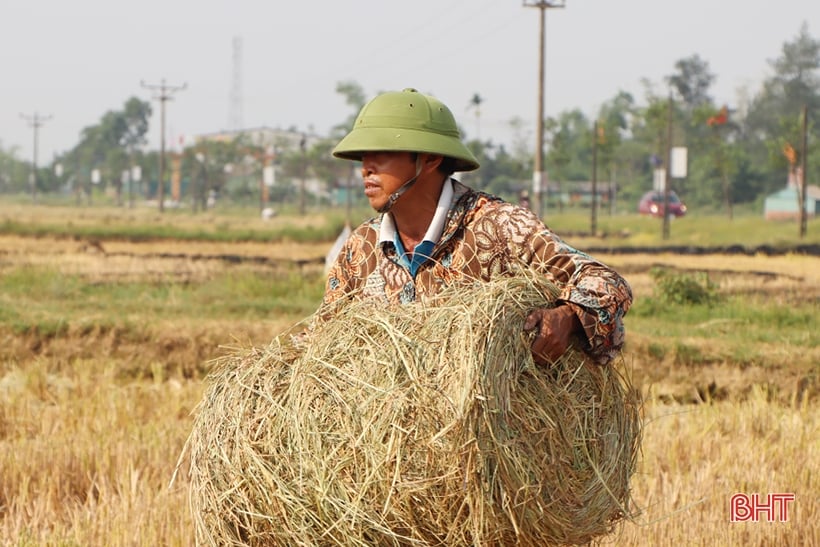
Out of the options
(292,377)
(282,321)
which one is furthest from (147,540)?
(282,321)

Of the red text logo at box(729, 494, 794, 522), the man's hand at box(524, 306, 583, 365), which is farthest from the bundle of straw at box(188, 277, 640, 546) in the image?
the red text logo at box(729, 494, 794, 522)

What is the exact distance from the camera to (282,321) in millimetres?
11312

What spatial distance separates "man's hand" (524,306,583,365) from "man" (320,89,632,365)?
0.02 metres

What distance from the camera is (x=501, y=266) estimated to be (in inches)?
138

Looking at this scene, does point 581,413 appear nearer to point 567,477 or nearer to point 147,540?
point 567,477

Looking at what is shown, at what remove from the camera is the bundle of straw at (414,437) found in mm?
2988

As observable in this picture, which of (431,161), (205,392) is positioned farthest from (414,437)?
(431,161)

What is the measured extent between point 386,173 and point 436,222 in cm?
19

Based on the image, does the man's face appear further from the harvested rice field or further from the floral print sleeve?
the harvested rice field

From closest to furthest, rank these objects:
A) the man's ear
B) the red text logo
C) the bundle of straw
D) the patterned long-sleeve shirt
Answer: the bundle of straw < the patterned long-sleeve shirt < the man's ear < the red text logo

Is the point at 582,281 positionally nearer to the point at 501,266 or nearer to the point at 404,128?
the point at 501,266

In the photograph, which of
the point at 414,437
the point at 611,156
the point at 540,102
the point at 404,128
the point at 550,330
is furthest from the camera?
the point at 611,156

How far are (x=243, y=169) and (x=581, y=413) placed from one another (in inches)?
3309

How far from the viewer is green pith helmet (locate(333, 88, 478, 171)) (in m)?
3.45
